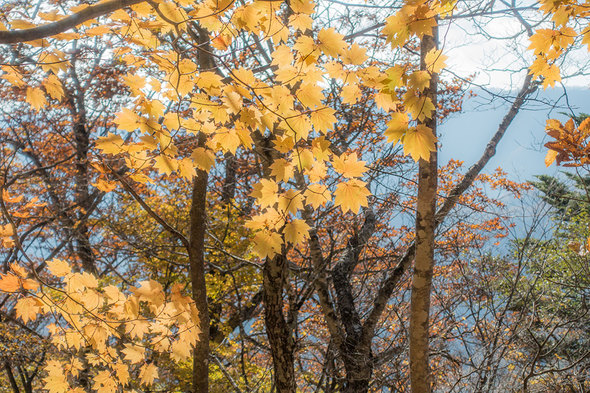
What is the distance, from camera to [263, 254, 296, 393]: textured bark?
83.0 inches

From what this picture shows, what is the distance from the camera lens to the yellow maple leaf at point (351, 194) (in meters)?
1.36

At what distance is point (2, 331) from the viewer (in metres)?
4.90

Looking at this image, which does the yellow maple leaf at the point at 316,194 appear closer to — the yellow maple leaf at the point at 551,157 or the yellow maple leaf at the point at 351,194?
the yellow maple leaf at the point at 351,194

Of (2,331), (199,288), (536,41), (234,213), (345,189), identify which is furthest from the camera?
(234,213)

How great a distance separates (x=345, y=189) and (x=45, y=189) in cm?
→ 775

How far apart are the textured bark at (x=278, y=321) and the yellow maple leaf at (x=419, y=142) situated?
102 cm

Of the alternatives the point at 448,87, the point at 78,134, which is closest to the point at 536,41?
the point at 448,87

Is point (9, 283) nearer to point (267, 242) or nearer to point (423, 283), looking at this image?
point (267, 242)

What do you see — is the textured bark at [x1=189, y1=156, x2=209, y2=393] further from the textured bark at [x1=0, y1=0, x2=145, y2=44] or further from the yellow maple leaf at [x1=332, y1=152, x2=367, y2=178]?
the textured bark at [x1=0, y1=0, x2=145, y2=44]

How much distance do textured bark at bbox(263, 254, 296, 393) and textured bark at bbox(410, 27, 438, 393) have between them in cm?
67

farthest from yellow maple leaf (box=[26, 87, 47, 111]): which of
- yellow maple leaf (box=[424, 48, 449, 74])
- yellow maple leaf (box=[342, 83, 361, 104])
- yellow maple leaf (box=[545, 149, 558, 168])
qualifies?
yellow maple leaf (box=[545, 149, 558, 168])

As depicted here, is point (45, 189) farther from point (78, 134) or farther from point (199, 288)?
point (199, 288)

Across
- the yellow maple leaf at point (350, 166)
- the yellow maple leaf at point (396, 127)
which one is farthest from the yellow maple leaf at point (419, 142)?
the yellow maple leaf at point (350, 166)

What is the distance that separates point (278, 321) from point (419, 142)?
1.25 m
